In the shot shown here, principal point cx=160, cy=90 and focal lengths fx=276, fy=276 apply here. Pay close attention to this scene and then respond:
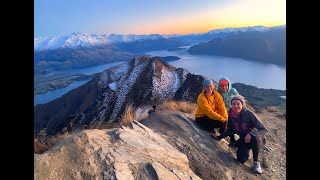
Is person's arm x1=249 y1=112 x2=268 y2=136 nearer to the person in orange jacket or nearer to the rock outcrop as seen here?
the person in orange jacket

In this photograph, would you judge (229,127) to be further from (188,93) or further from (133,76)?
(133,76)

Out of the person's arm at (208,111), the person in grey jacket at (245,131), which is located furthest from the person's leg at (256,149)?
the person's arm at (208,111)

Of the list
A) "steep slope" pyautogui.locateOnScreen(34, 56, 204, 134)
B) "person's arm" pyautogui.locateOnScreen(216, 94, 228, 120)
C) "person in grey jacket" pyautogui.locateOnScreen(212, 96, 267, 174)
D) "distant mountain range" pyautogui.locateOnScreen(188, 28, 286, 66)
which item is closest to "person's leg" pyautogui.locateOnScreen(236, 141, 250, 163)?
"person in grey jacket" pyautogui.locateOnScreen(212, 96, 267, 174)

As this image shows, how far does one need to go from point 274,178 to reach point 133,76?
32.5m

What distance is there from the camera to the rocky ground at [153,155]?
16.1 ft

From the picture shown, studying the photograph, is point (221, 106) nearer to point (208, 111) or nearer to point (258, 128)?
point (208, 111)

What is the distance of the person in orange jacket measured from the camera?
8.23 m

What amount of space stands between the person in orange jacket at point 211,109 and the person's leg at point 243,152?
4.19 feet

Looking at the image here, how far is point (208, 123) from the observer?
27.9 feet

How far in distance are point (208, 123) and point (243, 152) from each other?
1718 mm

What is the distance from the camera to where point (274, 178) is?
22.0 feet

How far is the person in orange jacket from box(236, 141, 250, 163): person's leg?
1278 mm

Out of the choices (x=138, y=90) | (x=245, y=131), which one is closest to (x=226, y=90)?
(x=245, y=131)
